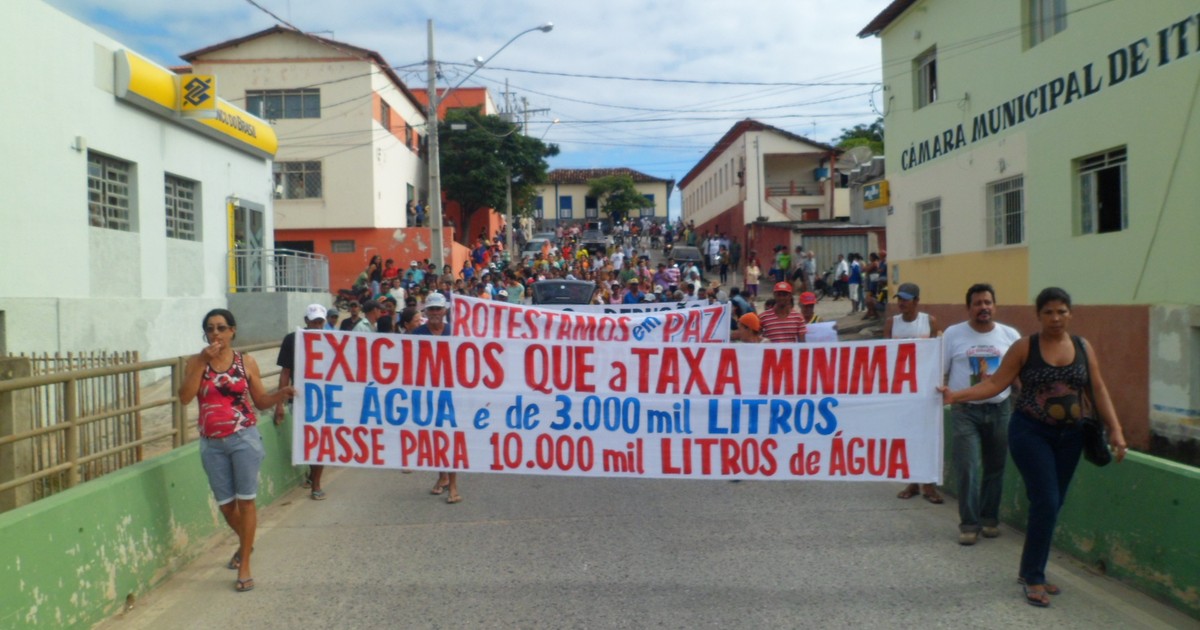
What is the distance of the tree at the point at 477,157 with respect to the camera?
48.6m

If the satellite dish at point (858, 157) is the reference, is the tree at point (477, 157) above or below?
above

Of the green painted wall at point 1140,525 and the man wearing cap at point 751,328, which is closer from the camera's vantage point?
the green painted wall at point 1140,525

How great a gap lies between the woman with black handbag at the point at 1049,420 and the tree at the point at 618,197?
77016 millimetres

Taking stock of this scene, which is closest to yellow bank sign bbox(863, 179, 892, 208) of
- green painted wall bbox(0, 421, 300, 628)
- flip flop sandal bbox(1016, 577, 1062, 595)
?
flip flop sandal bbox(1016, 577, 1062, 595)

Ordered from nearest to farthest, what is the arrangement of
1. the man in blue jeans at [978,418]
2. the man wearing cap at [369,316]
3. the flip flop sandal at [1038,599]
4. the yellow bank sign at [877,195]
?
1. the flip flop sandal at [1038,599]
2. the man in blue jeans at [978,418]
3. the man wearing cap at [369,316]
4. the yellow bank sign at [877,195]

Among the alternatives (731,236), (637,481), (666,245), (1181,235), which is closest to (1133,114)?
(1181,235)

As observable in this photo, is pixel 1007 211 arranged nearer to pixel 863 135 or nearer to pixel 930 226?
pixel 930 226

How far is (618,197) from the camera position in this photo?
8256cm

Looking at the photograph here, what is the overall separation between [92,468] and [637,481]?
464 cm

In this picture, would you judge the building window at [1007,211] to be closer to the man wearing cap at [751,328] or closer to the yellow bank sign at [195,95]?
the man wearing cap at [751,328]

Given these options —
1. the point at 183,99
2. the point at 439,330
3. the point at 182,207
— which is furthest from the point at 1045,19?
the point at 182,207

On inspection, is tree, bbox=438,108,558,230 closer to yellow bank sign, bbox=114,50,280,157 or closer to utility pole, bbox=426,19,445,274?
utility pole, bbox=426,19,445,274

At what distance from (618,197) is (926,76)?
6262 centimetres

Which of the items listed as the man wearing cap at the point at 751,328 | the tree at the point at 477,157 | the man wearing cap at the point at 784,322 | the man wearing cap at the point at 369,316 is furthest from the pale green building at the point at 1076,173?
the tree at the point at 477,157
